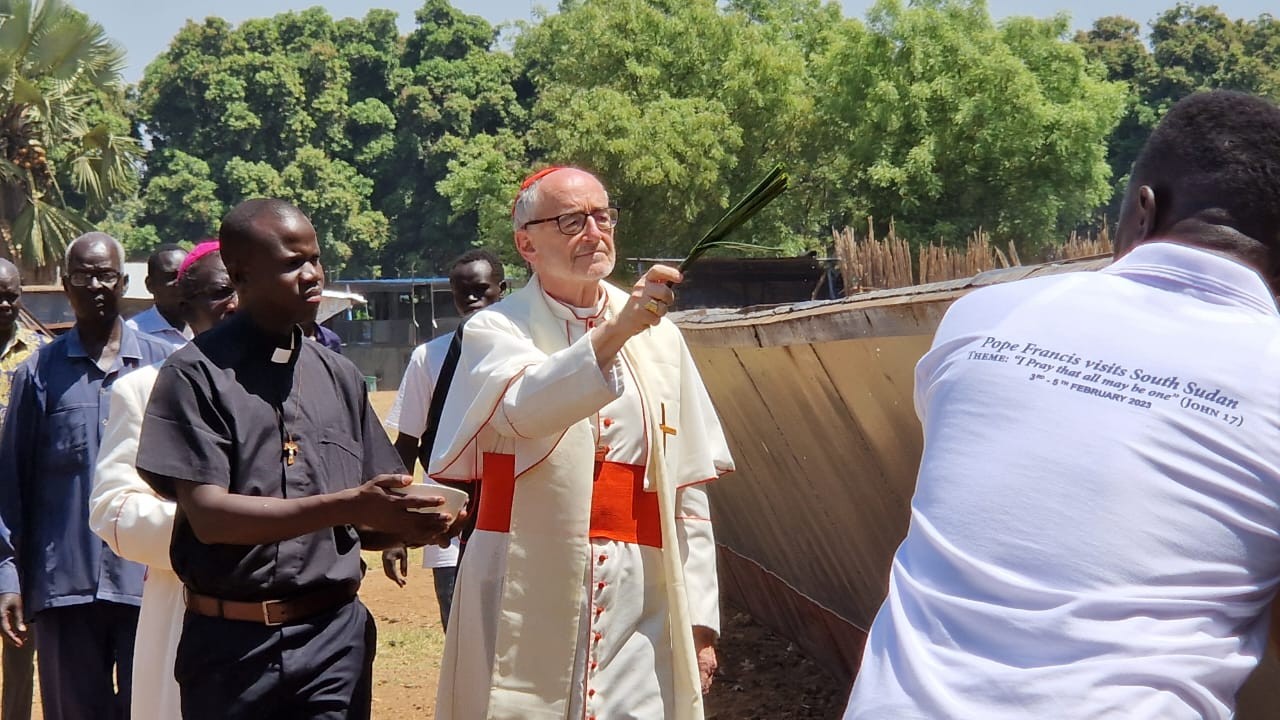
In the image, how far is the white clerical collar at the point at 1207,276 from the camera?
1.99 m

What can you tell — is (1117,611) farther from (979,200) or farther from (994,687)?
(979,200)

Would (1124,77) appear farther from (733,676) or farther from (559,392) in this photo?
(559,392)

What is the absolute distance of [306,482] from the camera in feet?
11.2

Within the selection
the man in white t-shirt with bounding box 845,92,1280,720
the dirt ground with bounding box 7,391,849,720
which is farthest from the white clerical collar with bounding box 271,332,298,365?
the dirt ground with bounding box 7,391,849,720

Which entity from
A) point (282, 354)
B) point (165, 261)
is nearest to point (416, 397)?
point (165, 261)

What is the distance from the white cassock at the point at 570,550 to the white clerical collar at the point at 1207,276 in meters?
1.80

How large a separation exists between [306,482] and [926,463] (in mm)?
1788

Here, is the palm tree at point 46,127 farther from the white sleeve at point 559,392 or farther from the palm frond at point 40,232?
the white sleeve at point 559,392

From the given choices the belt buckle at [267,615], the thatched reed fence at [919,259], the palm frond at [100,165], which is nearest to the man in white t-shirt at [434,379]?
the belt buckle at [267,615]

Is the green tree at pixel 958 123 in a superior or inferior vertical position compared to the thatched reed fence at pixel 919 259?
superior

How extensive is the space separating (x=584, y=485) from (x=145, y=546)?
43.7 inches

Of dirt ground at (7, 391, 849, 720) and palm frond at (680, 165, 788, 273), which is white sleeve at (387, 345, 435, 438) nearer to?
dirt ground at (7, 391, 849, 720)

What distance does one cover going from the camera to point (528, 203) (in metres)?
3.91

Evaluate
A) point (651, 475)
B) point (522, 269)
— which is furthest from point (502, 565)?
point (522, 269)
